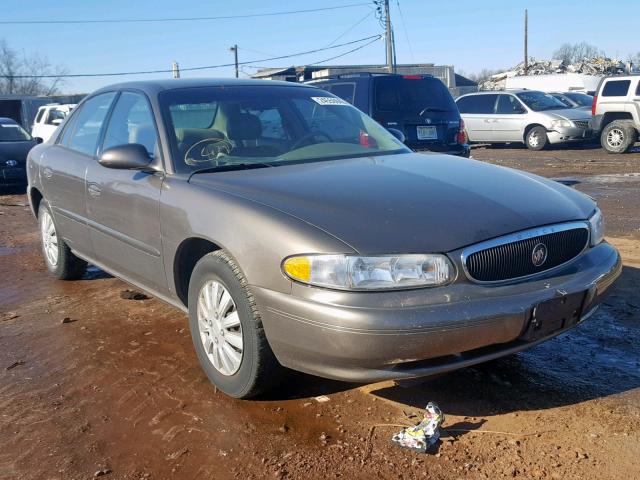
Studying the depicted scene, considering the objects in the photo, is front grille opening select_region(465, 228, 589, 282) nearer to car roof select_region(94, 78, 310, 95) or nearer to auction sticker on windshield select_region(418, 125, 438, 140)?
car roof select_region(94, 78, 310, 95)

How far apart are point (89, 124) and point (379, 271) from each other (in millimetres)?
3207

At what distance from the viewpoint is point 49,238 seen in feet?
19.5

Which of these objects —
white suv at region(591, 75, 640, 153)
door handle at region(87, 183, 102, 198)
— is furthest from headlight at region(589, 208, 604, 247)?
white suv at region(591, 75, 640, 153)

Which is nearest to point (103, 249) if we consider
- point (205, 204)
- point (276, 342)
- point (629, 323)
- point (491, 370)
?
point (205, 204)

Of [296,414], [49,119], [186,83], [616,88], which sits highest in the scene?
[616,88]

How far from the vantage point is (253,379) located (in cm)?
326

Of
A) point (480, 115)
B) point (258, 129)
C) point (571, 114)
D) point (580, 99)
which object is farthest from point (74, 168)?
point (580, 99)

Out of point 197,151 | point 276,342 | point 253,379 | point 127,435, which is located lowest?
point 127,435

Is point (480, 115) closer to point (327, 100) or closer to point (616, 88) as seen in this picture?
point (616, 88)

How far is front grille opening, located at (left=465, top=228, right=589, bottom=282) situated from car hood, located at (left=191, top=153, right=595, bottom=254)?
0.23 ft

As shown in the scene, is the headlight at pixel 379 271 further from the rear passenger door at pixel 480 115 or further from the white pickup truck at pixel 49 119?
the white pickup truck at pixel 49 119

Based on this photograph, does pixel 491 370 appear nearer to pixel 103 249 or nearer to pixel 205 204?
pixel 205 204

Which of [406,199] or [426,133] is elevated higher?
[426,133]

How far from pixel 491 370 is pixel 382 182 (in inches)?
46.8
